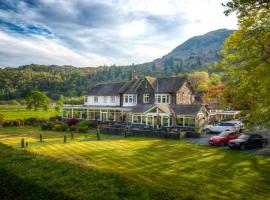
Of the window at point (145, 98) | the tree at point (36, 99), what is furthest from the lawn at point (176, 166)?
the tree at point (36, 99)

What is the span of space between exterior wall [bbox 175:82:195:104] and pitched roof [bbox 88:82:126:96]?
1416 centimetres

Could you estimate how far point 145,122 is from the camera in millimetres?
48000

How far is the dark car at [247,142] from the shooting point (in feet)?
98.7

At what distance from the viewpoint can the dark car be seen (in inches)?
1185

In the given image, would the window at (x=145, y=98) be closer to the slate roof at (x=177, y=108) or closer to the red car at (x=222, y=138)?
the slate roof at (x=177, y=108)

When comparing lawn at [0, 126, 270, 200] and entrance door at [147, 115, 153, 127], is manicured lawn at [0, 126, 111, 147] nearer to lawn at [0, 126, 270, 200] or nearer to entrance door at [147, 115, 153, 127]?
lawn at [0, 126, 270, 200]

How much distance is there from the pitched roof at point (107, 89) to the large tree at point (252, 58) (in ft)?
126

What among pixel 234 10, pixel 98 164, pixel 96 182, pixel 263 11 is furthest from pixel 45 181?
pixel 263 11

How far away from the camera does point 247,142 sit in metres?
30.6

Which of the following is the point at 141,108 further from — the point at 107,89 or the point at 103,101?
the point at 107,89

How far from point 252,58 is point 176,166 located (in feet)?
34.2

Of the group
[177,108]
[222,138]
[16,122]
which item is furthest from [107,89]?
[222,138]

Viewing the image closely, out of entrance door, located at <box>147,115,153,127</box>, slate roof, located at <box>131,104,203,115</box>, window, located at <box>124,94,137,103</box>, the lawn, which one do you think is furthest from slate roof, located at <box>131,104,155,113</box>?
the lawn

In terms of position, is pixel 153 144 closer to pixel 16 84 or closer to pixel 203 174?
pixel 203 174
